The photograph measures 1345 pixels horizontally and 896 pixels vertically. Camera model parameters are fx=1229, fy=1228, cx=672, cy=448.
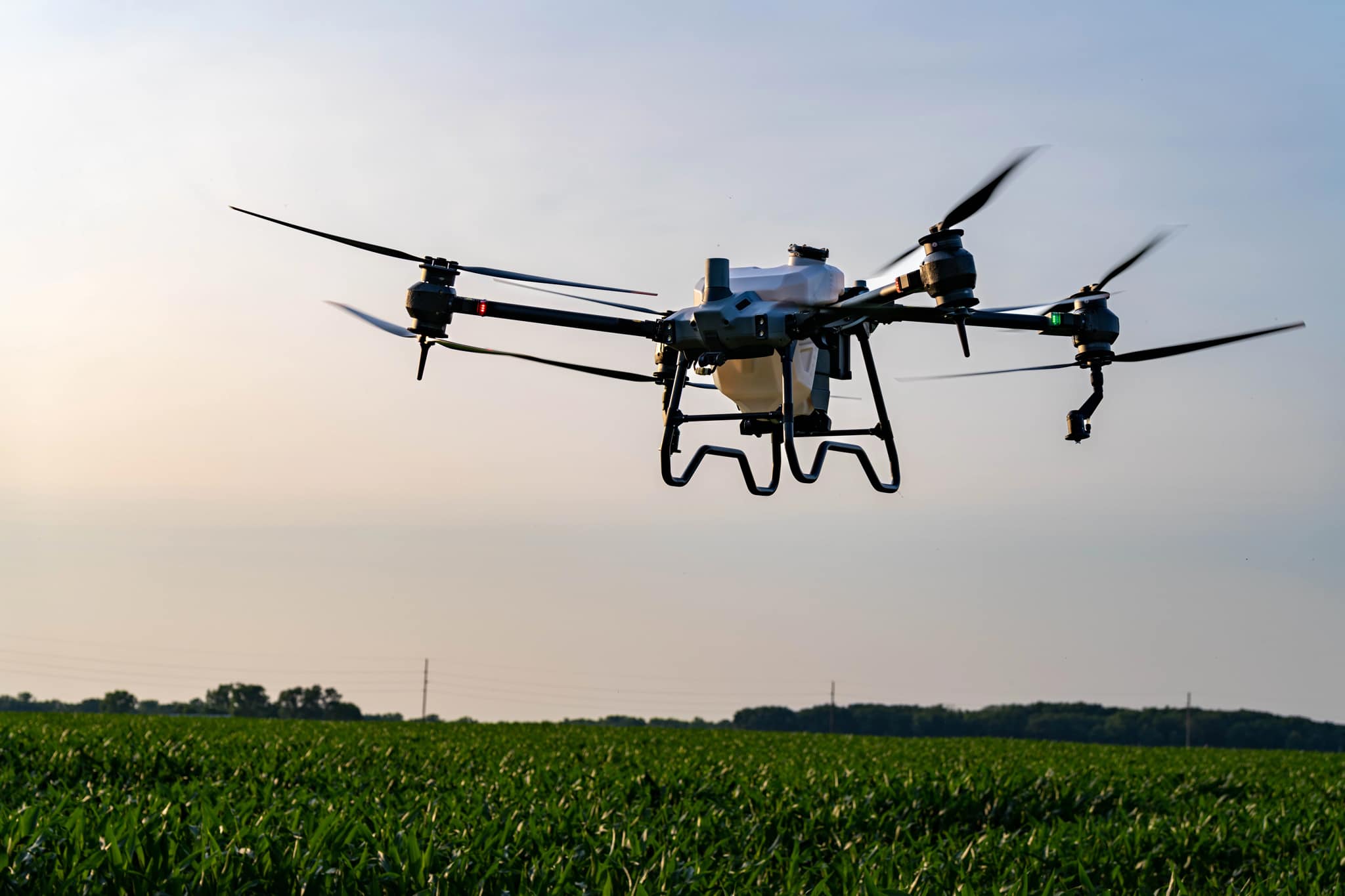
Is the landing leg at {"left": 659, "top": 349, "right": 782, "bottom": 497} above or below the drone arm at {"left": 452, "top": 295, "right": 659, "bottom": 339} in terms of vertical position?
below

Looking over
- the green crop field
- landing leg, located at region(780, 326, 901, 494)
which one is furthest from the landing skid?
the green crop field

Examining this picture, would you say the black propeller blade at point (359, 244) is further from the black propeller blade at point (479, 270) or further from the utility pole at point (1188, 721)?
the utility pole at point (1188, 721)

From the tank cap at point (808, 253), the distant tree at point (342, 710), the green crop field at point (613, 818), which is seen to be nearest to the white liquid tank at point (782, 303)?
the tank cap at point (808, 253)

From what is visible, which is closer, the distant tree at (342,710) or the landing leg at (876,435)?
the landing leg at (876,435)

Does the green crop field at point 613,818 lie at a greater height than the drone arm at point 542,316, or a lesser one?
lesser

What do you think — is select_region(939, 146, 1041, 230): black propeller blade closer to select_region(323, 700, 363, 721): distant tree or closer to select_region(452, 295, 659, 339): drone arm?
select_region(452, 295, 659, 339): drone arm

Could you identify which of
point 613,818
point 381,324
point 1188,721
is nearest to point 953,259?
point 381,324
